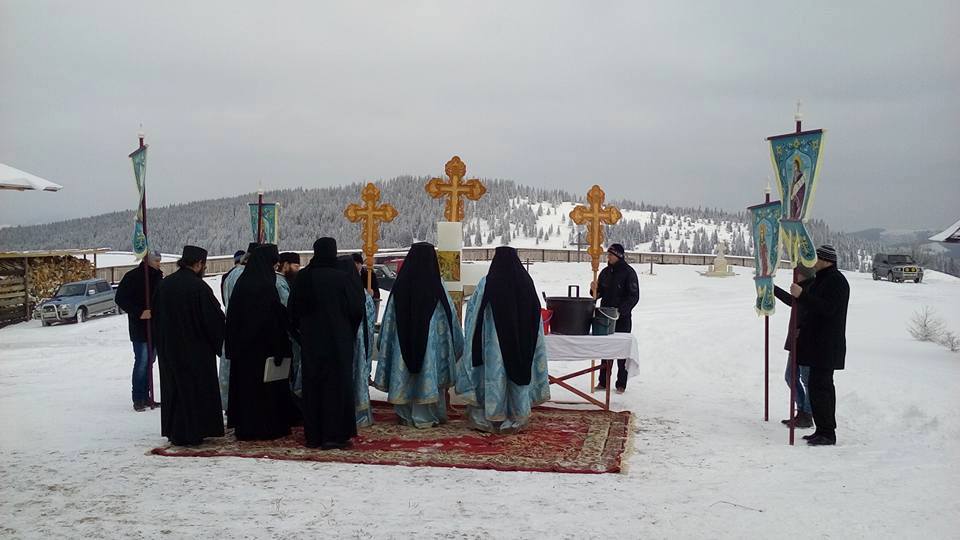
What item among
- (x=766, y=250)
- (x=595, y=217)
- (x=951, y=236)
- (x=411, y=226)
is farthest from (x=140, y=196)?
(x=411, y=226)

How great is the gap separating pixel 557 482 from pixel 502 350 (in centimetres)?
181

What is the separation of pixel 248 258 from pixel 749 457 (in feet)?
15.9

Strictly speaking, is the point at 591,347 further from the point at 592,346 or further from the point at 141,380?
the point at 141,380

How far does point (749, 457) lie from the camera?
647 centimetres

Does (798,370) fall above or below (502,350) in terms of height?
below

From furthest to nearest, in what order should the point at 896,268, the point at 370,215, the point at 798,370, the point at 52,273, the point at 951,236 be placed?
the point at 896,268 < the point at 52,273 < the point at 951,236 < the point at 370,215 < the point at 798,370

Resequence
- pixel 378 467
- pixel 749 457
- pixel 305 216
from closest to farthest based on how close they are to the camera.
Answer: pixel 378 467 → pixel 749 457 → pixel 305 216

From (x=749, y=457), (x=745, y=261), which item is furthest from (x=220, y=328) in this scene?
(x=745, y=261)

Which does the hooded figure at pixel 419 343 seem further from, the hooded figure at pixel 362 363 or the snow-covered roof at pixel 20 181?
the snow-covered roof at pixel 20 181

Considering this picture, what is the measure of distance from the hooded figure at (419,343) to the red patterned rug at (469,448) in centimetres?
25

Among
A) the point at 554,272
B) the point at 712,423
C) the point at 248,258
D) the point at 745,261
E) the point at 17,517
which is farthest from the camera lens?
the point at 745,261

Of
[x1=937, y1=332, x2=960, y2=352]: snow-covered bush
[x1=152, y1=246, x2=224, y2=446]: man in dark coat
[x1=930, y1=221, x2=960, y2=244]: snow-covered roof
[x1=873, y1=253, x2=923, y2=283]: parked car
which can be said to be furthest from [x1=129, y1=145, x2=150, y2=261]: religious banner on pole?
[x1=873, y1=253, x2=923, y2=283]: parked car

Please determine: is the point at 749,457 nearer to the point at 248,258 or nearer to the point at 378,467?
the point at 378,467

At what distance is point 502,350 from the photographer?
23.7 ft
